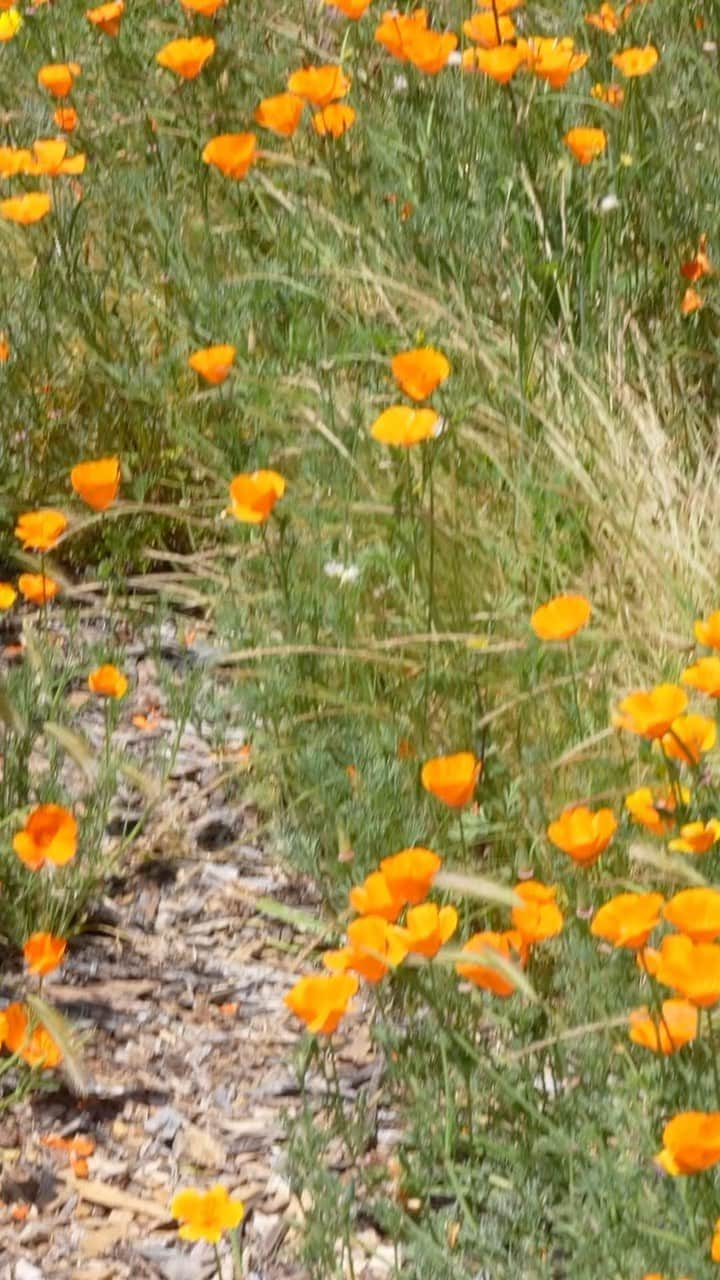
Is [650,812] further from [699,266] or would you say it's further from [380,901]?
[699,266]

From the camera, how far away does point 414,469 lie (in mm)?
3072

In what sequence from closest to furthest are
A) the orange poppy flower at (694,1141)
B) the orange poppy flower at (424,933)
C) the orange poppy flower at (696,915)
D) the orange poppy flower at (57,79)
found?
the orange poppy flower at (694,1141), the orange poppy flower at (696,915), the orange poppy flower at (424,933), the orange poppy flower at (57,79)

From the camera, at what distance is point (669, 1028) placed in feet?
5.92

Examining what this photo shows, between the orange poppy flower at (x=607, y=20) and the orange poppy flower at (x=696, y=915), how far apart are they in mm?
2171

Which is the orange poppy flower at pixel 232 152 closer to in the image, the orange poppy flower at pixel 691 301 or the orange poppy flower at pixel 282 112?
the orange poppy flower at pixel 282 112

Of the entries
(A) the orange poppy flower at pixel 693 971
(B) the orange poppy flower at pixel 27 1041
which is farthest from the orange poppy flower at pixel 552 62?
(A) the orange poppy flower at pixel 693 971

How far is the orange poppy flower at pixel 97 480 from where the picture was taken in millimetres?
2658

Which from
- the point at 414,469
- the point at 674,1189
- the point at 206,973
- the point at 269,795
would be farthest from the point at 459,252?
the point at 674,1189

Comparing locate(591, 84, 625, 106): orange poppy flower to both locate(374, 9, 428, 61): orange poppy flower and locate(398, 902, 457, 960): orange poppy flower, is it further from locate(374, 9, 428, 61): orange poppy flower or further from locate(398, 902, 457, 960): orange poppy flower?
locate(398, 902, 457, 960): orange poppy flower

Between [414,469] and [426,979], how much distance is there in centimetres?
98

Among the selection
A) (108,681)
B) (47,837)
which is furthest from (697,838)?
(108,681)

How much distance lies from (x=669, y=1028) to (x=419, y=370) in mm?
999

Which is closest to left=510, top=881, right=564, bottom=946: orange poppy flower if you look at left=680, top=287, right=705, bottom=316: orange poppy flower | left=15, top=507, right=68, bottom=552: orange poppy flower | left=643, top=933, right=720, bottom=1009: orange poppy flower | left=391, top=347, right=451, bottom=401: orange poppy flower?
left=643, top=933, right=720, bottom=1009: orange poppy flower

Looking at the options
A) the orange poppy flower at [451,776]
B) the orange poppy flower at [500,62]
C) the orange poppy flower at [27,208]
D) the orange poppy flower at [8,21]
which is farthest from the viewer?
the orange poppy flower at [8,21]
